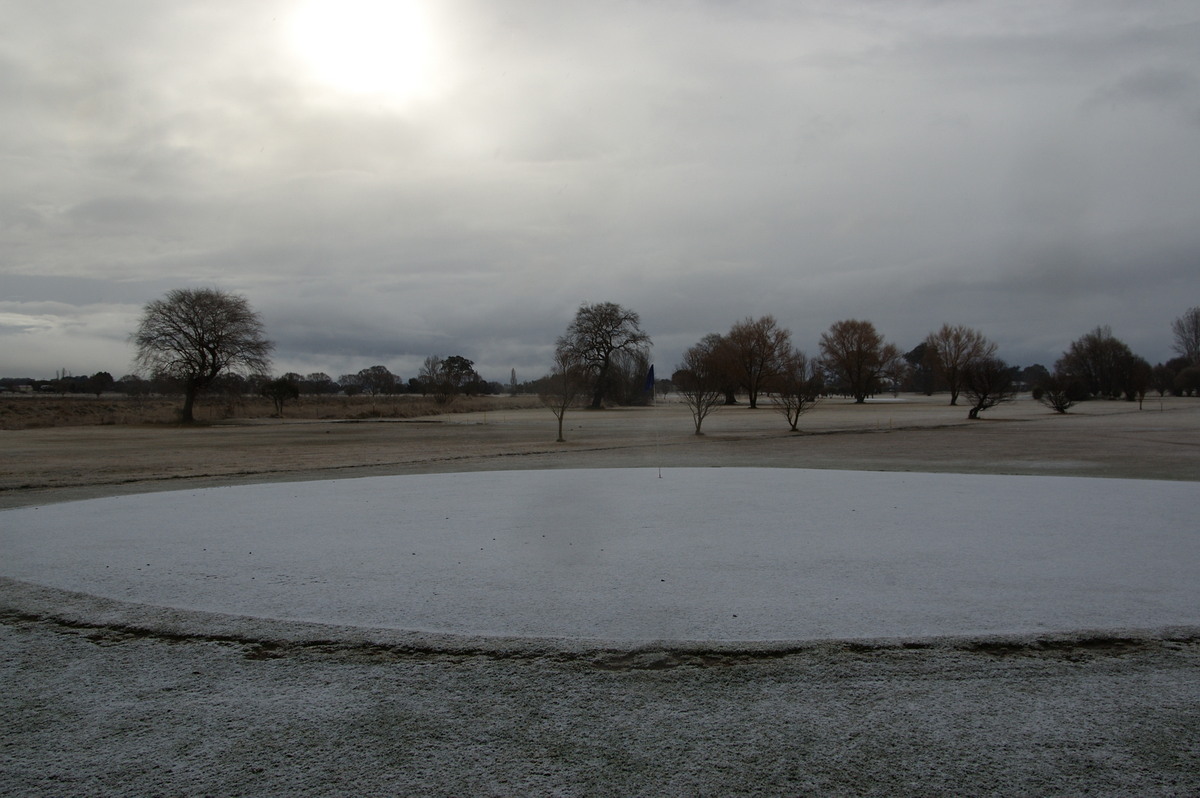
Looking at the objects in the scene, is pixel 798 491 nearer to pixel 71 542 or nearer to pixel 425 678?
pixel 425 678

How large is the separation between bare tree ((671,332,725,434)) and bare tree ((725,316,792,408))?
2.17 meters

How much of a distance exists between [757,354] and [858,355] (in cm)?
1889

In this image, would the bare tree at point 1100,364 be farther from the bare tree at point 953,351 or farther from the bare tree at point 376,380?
the bare tree at point 376,380

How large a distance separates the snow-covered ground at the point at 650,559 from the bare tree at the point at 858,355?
74.4m

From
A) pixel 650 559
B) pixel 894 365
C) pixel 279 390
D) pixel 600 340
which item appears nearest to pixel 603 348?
pixel 600 340

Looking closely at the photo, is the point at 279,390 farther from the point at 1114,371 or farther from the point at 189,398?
the point at 1114,371

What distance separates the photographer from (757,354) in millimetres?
71375

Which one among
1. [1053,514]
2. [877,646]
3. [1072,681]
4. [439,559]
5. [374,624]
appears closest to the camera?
[1072,681]

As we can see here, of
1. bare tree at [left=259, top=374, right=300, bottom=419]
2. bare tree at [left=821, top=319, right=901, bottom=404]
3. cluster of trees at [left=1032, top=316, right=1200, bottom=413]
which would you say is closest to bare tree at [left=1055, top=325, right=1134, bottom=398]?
cluster of trees at [left=1032, top=316, right=1200, bottom=413]

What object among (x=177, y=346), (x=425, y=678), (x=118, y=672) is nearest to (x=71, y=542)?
(x=118, y=672)

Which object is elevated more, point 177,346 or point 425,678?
point 177,346

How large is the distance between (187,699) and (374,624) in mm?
1355

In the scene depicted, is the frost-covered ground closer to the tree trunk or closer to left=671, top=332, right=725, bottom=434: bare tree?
left=671, top=332, right=725, bottom=434: bare tree

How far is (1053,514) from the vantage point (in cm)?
962
